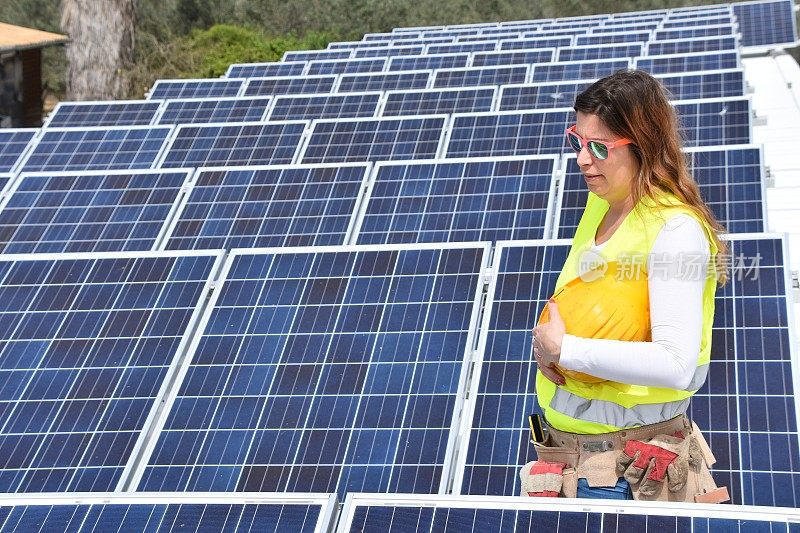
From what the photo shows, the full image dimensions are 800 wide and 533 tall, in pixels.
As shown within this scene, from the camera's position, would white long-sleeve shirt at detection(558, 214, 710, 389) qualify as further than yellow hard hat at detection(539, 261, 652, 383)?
No

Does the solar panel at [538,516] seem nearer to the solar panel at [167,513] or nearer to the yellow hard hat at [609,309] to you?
the solar panel at [167,513]

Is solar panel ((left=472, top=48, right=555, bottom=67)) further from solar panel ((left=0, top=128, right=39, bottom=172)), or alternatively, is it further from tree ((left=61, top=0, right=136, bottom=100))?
solar panel ((left=0, top=128, right=39, bottom=172))

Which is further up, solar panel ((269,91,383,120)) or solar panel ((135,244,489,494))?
solar panel ((135,244,489,494))

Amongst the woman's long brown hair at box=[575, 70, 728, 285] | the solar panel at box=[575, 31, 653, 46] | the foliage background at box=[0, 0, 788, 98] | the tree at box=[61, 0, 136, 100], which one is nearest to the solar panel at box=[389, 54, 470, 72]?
the solar panel at box=[575, 31, 653, 46]

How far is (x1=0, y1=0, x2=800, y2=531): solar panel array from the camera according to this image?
19.8ft

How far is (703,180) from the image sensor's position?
9.63m

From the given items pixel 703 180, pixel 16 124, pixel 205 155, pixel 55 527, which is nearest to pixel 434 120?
pixel 205 155

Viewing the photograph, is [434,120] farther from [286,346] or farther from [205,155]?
[286,346]

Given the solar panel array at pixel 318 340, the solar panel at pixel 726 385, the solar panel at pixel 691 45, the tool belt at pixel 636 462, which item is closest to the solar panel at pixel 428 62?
the solar panel at pixel 691 45

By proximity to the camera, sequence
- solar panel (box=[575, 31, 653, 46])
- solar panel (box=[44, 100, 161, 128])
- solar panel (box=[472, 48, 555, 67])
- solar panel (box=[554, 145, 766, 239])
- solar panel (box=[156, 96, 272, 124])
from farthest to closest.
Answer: solar panel (box=[575, 31, 653, 46]) < solar panel (box=[472, 48, 555, 67]) < solar panel (box=[44, 100, 161, 128]) < solar panel (box=[156, 96, 272, 124]) < solar panel (box=[554, 145, 766, 239])

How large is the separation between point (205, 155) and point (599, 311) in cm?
1198

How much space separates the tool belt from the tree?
78.3ft

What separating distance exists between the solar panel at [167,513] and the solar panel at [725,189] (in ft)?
17.9

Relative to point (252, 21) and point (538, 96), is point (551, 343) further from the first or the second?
point (252, 21)
